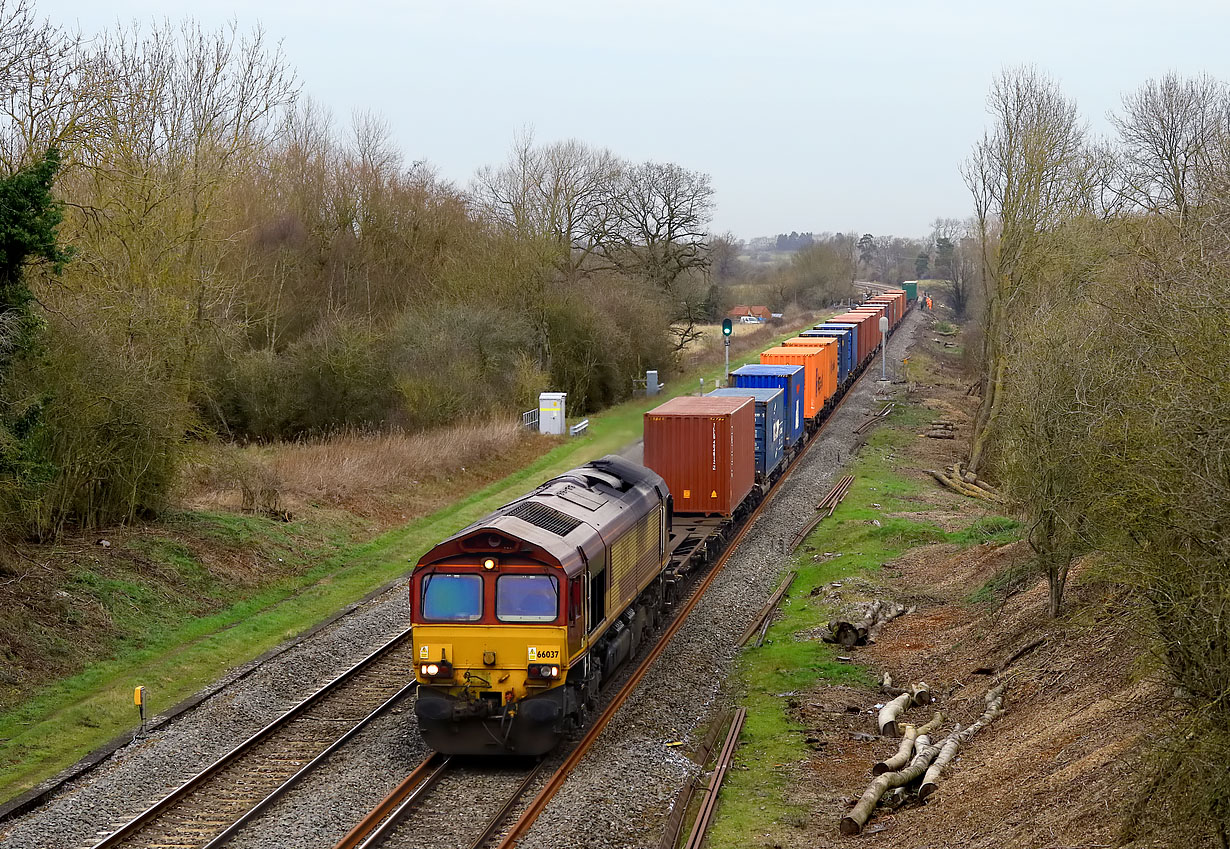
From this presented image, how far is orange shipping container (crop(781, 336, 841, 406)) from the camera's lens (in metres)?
42.3

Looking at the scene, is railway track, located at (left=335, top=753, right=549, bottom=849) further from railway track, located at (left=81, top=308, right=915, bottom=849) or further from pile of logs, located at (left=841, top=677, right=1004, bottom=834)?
pile of logs, located at (left=841, top=677, right=1004, bottom=834)

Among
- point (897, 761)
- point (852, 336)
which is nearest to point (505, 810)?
point (897, 761)

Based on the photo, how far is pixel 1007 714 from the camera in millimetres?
13852

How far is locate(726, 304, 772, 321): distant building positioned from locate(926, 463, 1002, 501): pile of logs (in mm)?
62111

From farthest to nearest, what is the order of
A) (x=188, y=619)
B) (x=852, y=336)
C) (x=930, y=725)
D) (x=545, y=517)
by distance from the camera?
(x=852, y=336)
(x=188, y=619)
(x=545, y=517)
(x=930, y=725)

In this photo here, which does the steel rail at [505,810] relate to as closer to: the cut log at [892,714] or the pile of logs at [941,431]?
the cut log at [892,714]

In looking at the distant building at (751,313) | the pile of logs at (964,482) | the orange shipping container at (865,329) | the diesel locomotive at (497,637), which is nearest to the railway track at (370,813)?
the diesel locomotive at (497,637)

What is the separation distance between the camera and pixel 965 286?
103 metres

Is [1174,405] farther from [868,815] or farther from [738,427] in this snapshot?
Result: [738,427]

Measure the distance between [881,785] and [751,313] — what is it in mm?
90068

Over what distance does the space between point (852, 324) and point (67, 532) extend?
140ft

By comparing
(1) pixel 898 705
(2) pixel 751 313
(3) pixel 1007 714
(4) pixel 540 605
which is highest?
(2) pixel 751 313

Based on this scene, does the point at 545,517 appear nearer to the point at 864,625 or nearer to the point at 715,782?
the point at 715,782

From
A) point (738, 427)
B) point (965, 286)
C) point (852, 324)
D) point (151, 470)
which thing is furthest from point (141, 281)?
point (965, 286)
